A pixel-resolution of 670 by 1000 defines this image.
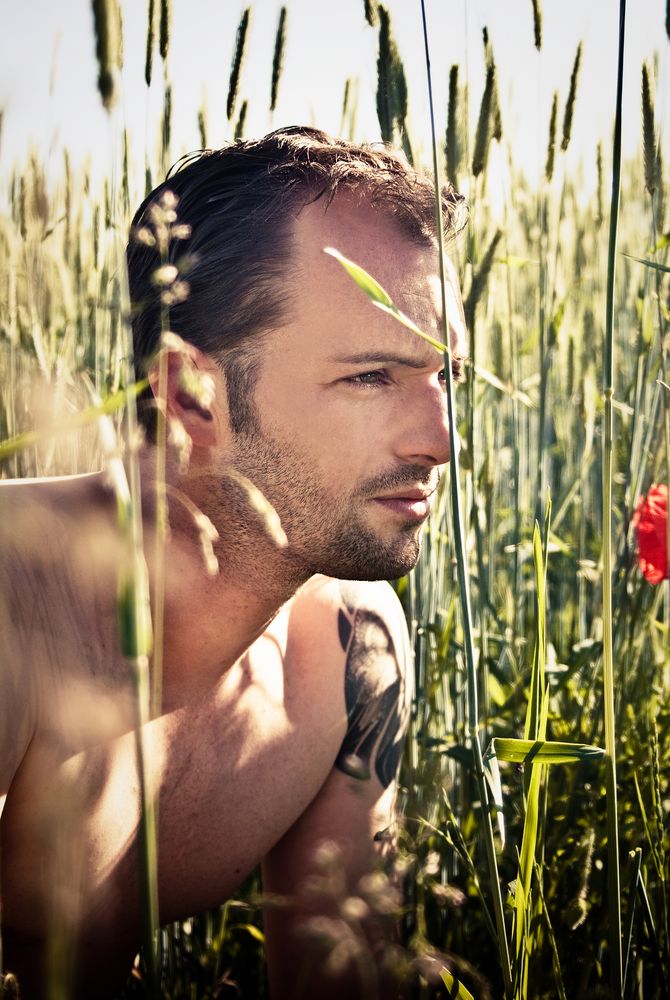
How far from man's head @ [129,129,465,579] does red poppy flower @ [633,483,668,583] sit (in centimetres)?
30

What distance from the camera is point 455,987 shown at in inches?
27.2

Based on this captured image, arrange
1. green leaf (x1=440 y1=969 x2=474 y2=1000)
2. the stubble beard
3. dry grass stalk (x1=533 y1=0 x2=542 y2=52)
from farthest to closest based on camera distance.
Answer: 1. the stubble beard
2. dry grass stalk (x1=533 y1=0 x2=542 y2=52)
3. green leaf (x1=440 y1=969 x2=474 y2=1000)

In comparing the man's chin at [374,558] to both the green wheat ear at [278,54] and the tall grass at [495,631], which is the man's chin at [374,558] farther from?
the green wheat ear at [278,54]

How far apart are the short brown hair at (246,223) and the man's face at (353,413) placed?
34 millimetres

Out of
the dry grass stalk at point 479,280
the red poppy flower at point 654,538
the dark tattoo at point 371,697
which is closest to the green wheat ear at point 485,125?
the dry grass stalk at point 479,280

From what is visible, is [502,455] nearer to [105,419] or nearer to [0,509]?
[0,509]

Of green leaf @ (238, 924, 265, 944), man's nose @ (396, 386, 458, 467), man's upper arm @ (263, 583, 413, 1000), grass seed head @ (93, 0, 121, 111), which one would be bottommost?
green leaf @ (238, 924, 265, 944)

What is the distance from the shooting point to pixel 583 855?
99 cm

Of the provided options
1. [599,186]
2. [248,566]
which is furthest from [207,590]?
[599,186]

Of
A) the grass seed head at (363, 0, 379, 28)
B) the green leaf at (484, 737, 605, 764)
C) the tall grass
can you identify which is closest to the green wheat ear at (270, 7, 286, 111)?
the tall grass

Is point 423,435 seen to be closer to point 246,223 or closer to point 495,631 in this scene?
point 246,223

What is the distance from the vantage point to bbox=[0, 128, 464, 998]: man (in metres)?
0.92

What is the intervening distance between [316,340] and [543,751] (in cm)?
59

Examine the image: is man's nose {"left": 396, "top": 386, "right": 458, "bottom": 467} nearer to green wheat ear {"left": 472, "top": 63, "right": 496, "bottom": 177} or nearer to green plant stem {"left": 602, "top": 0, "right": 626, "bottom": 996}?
green wheat ear {"left": 472, "top": 63, "right": 496, "bottom": 177}
